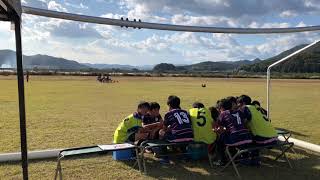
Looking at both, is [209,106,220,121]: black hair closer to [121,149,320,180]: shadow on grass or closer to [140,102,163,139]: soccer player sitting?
[121,149,320,180]: shadow on grass

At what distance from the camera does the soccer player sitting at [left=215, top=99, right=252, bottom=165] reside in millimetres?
7988

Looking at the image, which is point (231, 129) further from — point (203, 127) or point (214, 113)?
point (214, 113)

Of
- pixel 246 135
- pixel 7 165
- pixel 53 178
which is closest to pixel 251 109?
pixel 246 135

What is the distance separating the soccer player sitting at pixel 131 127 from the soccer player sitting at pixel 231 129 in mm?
1587

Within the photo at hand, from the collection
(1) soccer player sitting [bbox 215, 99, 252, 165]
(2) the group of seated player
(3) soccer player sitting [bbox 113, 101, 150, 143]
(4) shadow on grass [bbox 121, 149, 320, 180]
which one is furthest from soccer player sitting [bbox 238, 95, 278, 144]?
(3) soccer player sitting [bbox 113, 101, 150, 143]

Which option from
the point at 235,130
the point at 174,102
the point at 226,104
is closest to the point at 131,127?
the point at 174,102

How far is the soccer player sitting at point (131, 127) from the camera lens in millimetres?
8945

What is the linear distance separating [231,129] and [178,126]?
3.16 feet

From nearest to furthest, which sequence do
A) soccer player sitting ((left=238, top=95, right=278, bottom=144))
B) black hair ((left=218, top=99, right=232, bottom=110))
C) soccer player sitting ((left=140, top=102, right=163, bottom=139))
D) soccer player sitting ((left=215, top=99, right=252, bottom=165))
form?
soccer player sitting ((left=215, top=99, right=252, bottom=165)), soccer player sitting ((left=238, top=95, right=278, bottom=144)), black hair ((left=218, top=99, right=232, bottom=110)), soccer player sitting ((left=140, top=102, right=163, bottom=139))

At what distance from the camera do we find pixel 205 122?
8430 millimetres

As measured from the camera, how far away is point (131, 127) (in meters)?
9.04

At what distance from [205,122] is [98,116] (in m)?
8.79

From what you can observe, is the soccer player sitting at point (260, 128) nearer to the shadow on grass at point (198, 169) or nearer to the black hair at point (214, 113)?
the shadow on grass at point (198, 169)

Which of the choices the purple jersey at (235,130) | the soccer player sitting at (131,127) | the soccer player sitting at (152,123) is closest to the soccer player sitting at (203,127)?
the purple jersey at (235,130)
